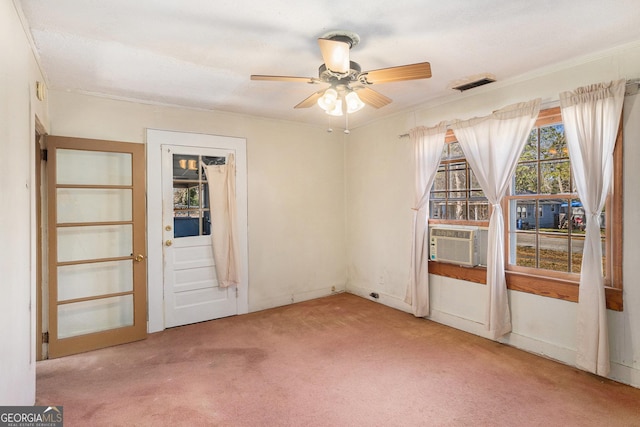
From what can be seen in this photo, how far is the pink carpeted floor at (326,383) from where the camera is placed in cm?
218

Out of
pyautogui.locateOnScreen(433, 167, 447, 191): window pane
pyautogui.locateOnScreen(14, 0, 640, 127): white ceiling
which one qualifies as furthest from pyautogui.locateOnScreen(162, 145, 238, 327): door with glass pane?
pyautogui.locateOnScreen(433, 167, 447, 191): window pane

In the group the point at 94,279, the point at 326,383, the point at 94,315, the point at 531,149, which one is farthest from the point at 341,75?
the point at 94,315

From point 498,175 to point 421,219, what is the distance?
1.01 m

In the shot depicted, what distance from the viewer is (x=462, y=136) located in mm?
3512

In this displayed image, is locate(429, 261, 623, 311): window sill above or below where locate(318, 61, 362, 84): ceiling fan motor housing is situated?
below

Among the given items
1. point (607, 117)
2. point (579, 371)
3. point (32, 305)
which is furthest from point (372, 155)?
point (32, 305)

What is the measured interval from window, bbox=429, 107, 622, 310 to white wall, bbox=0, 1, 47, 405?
12.4 feet

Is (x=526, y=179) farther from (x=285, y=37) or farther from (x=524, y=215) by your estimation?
(x=285, y=37)

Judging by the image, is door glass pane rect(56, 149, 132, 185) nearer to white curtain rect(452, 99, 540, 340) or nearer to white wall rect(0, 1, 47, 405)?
white wall rect(0, 1, 47, 405)

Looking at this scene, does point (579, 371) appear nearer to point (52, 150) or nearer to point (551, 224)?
point (551, 224)

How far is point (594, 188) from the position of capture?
2.58 meters

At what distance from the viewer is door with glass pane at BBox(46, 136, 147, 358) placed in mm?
3150

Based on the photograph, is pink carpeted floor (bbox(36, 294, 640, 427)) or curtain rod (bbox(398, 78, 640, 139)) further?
curtain rod (bbox(398, 78, 640, 139))

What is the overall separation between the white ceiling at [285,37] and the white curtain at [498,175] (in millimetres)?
429
